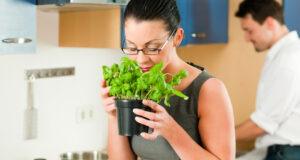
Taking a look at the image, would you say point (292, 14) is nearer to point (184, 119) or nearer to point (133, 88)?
point (184, 119)

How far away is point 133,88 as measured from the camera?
1.17 metres

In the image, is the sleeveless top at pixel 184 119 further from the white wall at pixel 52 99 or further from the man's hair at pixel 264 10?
the man's hair at pixel 264 10

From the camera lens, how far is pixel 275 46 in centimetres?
265

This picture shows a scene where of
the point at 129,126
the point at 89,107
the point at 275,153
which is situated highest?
the point at 129,126

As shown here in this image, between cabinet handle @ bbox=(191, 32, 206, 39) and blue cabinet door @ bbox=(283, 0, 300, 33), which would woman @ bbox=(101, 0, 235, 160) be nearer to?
cabinet handle @ bbox=(191, 32, 206, 39)

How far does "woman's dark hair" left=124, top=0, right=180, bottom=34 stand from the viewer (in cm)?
133

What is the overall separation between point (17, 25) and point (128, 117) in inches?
25.8

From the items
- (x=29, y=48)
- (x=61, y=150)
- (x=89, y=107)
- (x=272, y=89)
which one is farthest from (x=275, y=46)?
(x=29, y=48)

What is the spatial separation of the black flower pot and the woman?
0.20ft

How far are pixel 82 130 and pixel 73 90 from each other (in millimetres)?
227

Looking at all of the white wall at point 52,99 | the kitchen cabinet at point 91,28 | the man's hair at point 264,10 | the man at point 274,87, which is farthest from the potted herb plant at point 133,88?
the man's hair at point 264,10

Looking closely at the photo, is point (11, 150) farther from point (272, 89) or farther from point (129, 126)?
point (272, 89)

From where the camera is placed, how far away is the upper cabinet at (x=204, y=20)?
2.54m

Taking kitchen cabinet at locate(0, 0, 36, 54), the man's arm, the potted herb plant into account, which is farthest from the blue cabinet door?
the potted herb plant
